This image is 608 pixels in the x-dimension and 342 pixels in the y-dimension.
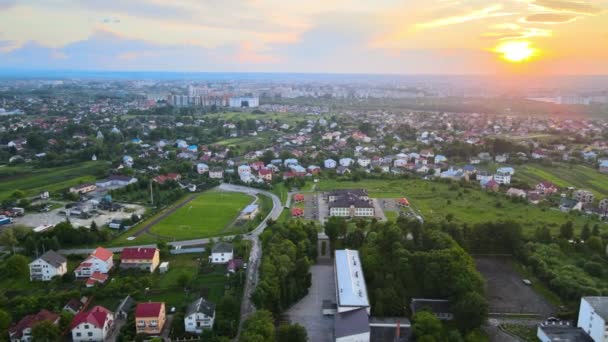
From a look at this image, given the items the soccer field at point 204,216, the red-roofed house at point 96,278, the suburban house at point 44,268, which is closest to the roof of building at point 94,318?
the red-roofed house at point 96,278

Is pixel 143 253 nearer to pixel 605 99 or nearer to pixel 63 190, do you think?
pixel 63 190

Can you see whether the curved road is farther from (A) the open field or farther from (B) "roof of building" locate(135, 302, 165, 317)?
(A) the open field

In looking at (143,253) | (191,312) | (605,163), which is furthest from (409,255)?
(605,163)

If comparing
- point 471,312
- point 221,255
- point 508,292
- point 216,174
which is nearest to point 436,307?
point 471,312

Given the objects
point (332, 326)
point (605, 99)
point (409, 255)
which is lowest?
point (332, 326)

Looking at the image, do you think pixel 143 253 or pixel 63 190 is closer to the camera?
pixel 143 253

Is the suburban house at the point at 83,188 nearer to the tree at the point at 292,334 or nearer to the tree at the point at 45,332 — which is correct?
the tree at the point at 45,332

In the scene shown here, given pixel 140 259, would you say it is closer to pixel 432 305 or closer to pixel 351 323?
pixel 351 323
